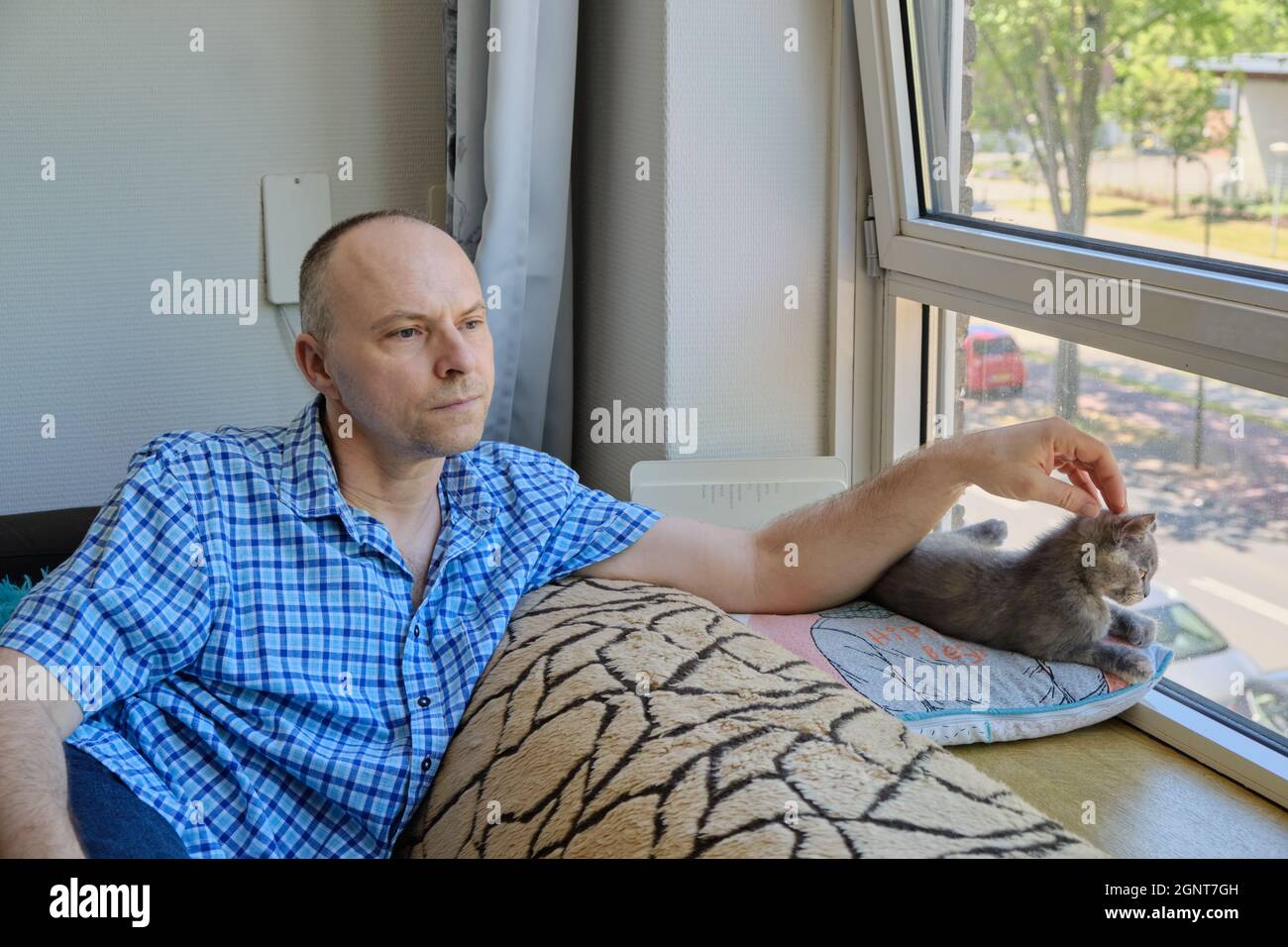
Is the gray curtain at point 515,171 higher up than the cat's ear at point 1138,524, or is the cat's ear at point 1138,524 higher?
the gray curtain at point 515,171

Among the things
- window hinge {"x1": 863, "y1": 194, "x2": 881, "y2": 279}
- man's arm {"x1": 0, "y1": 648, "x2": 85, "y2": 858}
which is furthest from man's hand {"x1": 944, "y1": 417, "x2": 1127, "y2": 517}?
man's arm {"x1": 0, "y1": 648, "x2": 85, "y2": 858}

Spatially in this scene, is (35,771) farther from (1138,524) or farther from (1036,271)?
(1036,271)

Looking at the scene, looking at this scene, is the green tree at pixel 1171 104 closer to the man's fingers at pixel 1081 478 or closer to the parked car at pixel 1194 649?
the man's fingers at pixel 1081 478

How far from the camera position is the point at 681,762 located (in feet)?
3.60

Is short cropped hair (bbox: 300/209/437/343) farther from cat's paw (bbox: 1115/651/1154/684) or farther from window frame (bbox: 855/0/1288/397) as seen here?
cat's paw (bbox: 1115/651/1154/684)

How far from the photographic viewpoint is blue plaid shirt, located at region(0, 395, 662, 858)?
1.29m

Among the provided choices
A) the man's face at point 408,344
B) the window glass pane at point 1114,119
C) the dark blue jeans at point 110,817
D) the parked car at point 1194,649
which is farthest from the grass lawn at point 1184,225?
the dark blue jeans at point 110,817

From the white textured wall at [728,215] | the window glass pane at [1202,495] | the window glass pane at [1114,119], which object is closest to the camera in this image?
the window glass pane at [1114,119]

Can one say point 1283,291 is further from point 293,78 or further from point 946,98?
point 293,78

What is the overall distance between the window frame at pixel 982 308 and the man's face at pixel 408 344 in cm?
68

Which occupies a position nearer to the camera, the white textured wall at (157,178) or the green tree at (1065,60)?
the green tree at (1065,60)

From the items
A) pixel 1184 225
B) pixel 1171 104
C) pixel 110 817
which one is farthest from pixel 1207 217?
pixel 110 817

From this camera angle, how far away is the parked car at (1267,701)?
137cm

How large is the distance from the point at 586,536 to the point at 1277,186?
861mm
